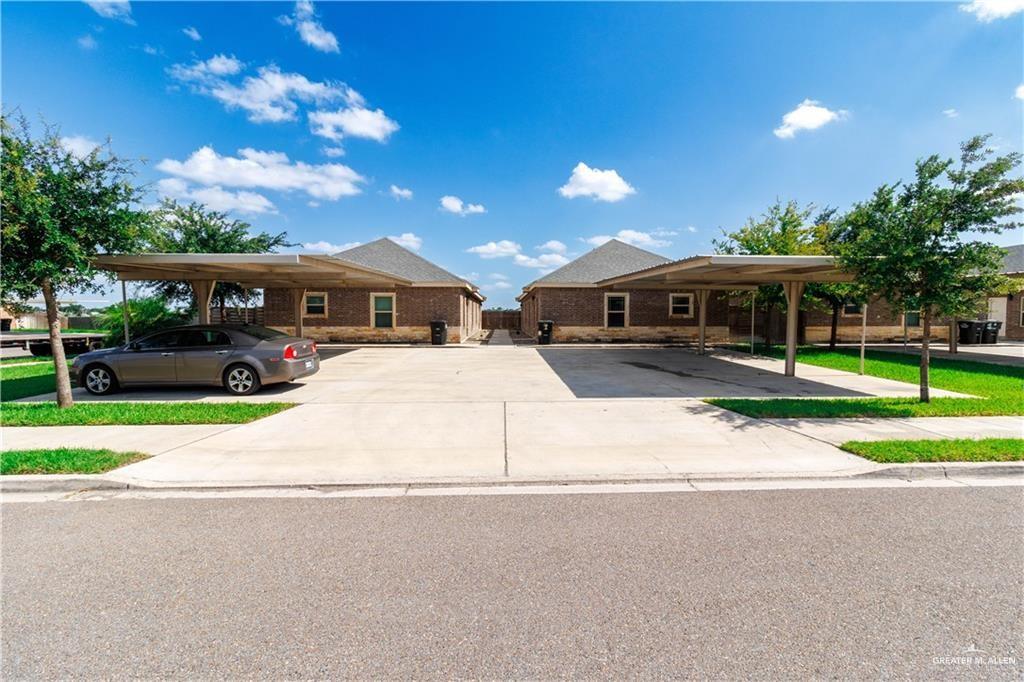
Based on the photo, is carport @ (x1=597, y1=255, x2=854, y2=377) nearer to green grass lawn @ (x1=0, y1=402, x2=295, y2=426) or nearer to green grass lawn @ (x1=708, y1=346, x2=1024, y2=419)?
green grass lawn @ (x1=708, y1=346, x2=1024, y2=419)

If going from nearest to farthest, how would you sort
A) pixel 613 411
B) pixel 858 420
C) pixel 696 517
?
pixel 696 517 < pixel 858 420 < pixel 613 411

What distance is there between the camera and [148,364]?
31.6 feet

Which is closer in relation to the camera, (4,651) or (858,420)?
(4,651)

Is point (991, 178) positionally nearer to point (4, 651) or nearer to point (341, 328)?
point (4, 651)

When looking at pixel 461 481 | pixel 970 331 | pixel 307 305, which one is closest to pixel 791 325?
pixel 461 481

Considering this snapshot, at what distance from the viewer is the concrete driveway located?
5.21 m

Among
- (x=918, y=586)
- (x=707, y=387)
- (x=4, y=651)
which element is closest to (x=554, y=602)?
(x=918, y=586)

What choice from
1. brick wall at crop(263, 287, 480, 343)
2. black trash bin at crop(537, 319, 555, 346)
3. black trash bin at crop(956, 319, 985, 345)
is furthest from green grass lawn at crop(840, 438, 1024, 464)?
black trash bin at crop(956, 319, 985, 345)

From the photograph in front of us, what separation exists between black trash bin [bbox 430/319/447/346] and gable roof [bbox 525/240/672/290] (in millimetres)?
5089

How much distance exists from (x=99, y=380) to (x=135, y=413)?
126 inches

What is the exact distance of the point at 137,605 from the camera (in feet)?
9.27

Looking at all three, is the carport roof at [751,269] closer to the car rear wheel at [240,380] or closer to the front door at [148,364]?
the car rear wheel at [240,380]

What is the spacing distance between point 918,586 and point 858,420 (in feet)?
17.5

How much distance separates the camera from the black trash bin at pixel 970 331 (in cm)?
2233
